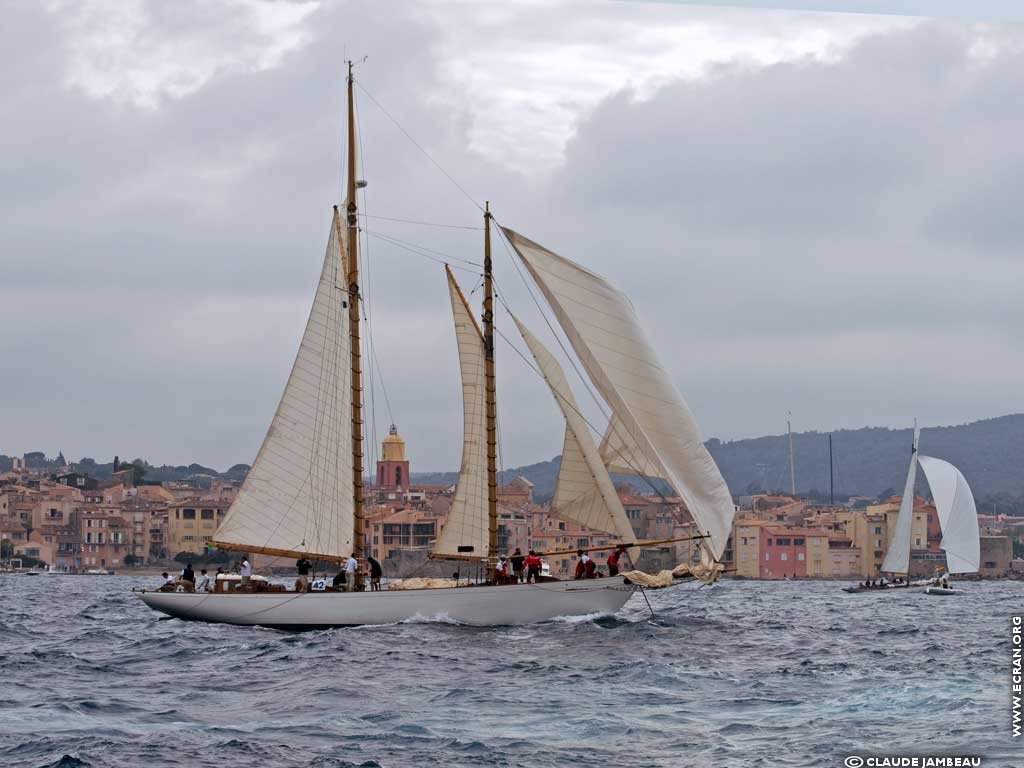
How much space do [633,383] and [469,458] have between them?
3.33 meters

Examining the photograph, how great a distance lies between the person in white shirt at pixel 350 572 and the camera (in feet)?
75.8

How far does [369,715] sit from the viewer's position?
13039mm

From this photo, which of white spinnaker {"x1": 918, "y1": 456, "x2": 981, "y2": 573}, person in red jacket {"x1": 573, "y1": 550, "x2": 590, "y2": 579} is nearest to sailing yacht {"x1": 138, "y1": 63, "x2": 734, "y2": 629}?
person in red jacket {"x1": 573, "y1": 550, "x2": 590, "y2": 579}

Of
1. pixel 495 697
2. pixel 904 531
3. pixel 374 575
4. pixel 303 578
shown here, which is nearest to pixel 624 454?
pixel 374 575

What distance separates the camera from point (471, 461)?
78.6 feet

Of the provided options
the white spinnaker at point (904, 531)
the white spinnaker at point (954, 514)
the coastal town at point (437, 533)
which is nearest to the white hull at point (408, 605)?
the white spinnaker at point (904, 531)

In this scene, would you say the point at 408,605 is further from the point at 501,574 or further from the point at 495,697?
the point at 495,697

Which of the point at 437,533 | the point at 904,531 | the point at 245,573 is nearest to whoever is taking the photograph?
the point at 245,573

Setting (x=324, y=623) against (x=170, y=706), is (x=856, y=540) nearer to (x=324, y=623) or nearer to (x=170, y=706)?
(x=324, y=623)

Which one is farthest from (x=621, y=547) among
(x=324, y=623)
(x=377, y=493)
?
(x=377, y=493)

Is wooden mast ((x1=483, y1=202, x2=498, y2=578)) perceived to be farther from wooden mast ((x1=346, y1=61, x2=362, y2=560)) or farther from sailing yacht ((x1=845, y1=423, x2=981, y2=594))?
sailing yacht ((x1=845, y1=423, x2=981, y2=594))

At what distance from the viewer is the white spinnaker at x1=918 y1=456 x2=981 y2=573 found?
189ft

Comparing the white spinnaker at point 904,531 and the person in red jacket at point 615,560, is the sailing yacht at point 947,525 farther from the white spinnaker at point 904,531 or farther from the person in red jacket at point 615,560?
the person in red jacket at point 615,560

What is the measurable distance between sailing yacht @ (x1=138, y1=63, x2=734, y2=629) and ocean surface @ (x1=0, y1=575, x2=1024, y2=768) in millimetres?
600
